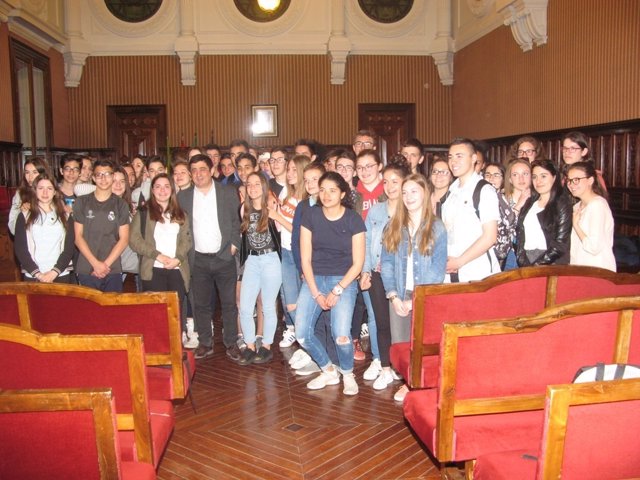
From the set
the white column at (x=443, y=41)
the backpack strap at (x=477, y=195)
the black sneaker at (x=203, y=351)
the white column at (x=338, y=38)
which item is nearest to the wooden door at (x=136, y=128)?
the white column at (x=338, y=38)

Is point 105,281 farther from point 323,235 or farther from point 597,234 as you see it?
point 597,234

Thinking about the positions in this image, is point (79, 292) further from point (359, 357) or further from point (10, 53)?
point (10, 53)

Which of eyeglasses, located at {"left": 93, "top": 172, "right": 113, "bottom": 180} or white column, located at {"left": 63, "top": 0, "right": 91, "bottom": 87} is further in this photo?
white column, located at {"left": 63, "top": 0, "right": 91, "bottom": 87}

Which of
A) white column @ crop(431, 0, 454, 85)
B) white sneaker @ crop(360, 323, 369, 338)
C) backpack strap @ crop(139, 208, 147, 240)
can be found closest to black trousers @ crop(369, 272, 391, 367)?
white sneaker @ crop(360, 323, 369, 338)

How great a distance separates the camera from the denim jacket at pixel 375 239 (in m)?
3.91

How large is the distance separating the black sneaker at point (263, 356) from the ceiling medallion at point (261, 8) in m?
8.58

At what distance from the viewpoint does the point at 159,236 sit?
4.54m

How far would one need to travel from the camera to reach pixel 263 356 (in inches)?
181

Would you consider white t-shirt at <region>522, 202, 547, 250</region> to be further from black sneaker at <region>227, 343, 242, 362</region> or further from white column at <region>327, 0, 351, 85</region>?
white column at <region>327, 0, 351, 85</region>

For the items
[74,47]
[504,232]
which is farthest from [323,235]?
[74,47]

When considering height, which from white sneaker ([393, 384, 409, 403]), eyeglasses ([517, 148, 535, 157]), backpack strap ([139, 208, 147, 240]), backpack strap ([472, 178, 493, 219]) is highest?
eyeglasses ([517, 148, 535, 157])

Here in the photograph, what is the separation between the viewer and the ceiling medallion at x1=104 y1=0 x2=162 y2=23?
37.3ft

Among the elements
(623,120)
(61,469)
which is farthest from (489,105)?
(61,469)

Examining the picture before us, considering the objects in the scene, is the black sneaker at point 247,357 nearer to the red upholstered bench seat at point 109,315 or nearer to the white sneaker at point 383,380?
the white sneaker at point 383,380
